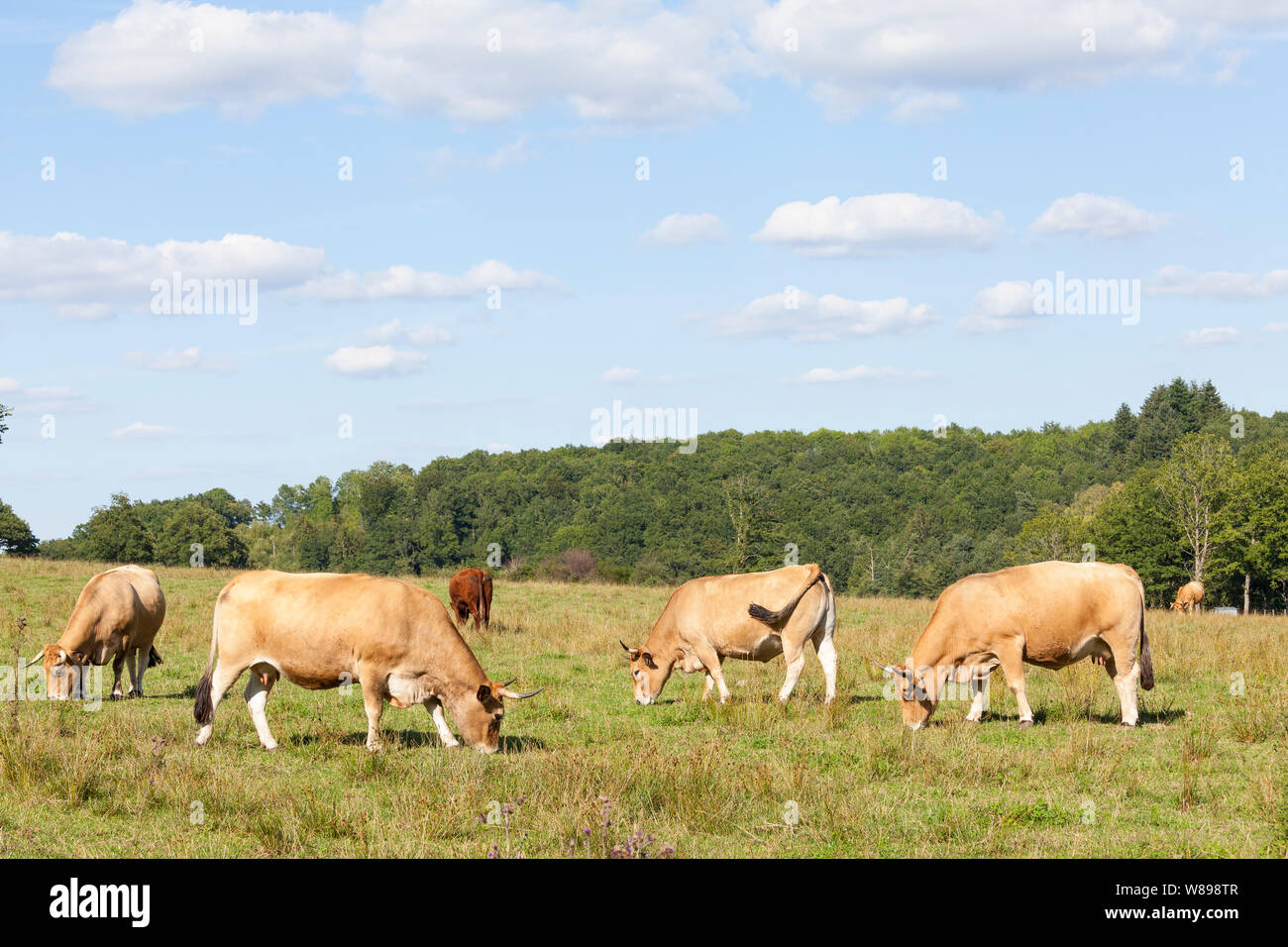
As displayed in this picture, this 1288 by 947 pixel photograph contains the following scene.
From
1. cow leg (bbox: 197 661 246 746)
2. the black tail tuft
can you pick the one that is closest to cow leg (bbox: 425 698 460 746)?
cow leg (bbox: 197 661 246 746)

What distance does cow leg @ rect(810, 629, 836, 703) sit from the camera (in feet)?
44.0

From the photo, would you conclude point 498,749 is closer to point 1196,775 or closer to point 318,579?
point 318,579

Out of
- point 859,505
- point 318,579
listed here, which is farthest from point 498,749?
point 859,505

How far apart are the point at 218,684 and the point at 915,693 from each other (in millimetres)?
7500

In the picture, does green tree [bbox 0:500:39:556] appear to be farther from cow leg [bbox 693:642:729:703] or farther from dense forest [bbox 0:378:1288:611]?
cow leg [bbox 693:642:729:703]

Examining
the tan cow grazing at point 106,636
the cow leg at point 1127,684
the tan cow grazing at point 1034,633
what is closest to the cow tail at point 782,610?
the tan cow grazing at point 1034,633

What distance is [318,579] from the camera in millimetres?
10914

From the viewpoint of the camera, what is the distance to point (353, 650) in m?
10.5

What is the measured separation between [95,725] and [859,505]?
114688mm

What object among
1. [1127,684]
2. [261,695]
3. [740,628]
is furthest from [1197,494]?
[261,695]

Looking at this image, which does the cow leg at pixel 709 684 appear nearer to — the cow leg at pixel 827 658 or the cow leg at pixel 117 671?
the cow leg at pixel 827 658

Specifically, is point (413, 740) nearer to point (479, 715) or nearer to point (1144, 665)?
point (479, 715)

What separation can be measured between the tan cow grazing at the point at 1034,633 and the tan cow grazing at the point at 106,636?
1004cm
